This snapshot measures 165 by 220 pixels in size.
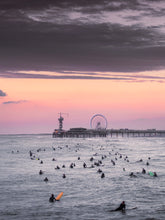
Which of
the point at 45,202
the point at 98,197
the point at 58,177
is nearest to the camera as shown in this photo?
the point at 45,202

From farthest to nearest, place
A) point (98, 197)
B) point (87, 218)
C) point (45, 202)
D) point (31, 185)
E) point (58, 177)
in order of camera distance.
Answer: point (58, 177) → point (31, 185) → point (98, 197) → point (45, 202) → point (87, 218)

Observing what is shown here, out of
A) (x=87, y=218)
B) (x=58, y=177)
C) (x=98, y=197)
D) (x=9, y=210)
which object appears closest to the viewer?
(x=87, y=218)

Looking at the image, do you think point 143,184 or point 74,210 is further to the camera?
point 143,184

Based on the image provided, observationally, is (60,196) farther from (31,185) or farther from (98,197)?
(31,185)

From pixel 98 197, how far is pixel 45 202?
22.6ft

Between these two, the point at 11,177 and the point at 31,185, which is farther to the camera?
the point at 11,177

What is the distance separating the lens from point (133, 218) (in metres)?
33.3

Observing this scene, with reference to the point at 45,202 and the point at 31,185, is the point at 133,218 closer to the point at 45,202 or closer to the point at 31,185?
the point at 45,202

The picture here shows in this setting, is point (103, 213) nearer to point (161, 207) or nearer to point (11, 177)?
point (161, 207)

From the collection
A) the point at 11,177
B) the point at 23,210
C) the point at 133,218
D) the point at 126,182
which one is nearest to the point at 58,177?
the point at 11,177

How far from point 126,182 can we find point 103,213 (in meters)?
18.4

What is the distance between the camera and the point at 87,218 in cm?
3322

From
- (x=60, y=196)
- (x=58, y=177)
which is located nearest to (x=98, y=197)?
(x=60, y=196)

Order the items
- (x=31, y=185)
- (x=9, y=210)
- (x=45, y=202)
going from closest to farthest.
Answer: (x=9, y=210)
(x=45, y=202)
(x=31, y=185)
